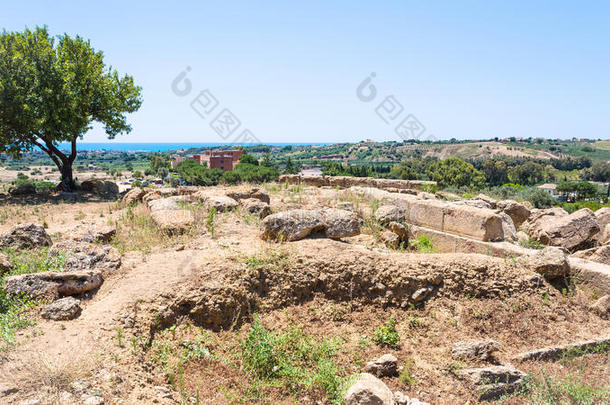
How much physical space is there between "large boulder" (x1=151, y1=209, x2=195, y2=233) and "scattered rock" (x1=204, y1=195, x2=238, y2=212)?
87 cm

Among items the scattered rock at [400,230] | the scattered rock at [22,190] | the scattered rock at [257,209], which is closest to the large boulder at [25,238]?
the scattered rock at [257,209]

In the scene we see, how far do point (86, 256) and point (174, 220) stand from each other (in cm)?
205

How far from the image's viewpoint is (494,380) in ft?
15.1

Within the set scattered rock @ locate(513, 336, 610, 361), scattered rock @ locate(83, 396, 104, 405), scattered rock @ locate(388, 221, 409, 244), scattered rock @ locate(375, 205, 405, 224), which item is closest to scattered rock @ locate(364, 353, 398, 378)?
scattered rock @ locate(513, 336, 610, 361)

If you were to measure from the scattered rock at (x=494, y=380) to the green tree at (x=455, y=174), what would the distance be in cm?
3865

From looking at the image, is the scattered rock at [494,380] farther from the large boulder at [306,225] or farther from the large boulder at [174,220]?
the large boulder at [174,220]

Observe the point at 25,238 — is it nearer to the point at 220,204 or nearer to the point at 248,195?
the point at 220,204

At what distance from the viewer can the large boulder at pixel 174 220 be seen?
7492mm

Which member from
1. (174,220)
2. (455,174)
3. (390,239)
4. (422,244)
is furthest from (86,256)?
(455,174)

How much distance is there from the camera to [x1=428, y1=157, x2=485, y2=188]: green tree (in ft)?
140

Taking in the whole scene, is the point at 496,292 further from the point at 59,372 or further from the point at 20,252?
the point at 20,252

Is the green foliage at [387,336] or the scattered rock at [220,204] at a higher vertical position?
the scattered rock at [220,204]

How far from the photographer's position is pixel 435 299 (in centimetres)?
603

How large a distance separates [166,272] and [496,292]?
17.4 ft
